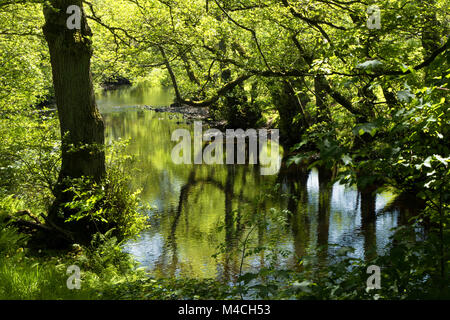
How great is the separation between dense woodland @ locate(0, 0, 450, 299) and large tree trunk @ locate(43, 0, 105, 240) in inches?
0.8

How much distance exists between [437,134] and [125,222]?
638cm

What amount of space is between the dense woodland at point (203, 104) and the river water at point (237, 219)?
2.33ft

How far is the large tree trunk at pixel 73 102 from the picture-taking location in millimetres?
7562

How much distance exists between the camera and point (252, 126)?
89.8 feet

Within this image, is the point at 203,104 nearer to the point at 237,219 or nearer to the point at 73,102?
the point at 73,102

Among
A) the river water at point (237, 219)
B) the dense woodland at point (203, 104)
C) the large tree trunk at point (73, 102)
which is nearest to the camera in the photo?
the dense woodland at point (203, 104)

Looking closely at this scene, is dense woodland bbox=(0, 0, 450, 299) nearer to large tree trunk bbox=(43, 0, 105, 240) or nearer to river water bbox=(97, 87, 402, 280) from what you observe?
large tree trunk bbox=(43, 0, 105, 240)

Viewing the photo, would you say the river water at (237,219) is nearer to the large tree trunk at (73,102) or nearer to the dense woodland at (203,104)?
the dense woodland at (203,104)

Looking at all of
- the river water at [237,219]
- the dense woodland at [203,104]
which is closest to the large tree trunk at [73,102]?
the dense woodland at [203,104]

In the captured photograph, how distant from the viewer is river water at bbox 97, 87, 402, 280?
360 inches
